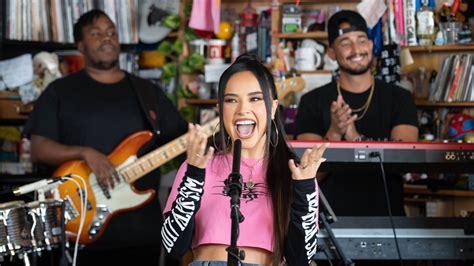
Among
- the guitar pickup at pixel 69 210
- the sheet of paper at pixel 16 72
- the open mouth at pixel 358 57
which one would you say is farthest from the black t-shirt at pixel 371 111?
the sheet of paper at pixel 16 72

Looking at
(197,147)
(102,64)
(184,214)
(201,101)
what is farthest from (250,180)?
(201,101)

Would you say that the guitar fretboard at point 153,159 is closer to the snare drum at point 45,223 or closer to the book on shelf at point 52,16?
the snare drum at point 45,223

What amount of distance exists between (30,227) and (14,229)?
87 millimetres

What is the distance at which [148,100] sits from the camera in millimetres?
4449

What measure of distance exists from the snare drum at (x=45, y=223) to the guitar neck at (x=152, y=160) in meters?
0.81

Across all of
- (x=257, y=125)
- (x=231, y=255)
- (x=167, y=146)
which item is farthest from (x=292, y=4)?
(x=231, y=255)

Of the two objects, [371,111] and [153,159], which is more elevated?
[371,111]

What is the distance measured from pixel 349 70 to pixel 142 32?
2256 millimetres

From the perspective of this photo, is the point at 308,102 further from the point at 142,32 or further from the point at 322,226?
the point at 142,32

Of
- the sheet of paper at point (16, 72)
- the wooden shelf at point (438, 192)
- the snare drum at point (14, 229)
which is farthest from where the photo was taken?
Result: the sheet of paper at point (16, 72)

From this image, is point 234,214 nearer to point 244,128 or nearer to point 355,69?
point 244,128

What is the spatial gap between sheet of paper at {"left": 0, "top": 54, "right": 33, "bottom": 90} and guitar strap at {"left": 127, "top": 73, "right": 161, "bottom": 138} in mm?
1296

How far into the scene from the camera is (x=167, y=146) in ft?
14.4

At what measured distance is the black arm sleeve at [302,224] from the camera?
239 centimetres
